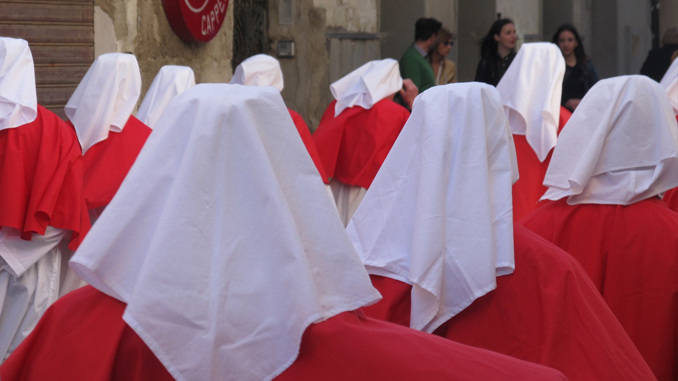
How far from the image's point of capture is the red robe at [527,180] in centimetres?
588

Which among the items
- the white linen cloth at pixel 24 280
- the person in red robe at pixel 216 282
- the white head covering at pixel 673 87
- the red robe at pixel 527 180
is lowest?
the white linen cloth at pixel 24 280

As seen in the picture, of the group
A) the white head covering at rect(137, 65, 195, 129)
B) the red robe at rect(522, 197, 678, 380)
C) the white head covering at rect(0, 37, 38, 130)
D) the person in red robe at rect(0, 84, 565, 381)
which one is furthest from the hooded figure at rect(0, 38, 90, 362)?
the person in red robe at rect(0, 84, 565, 381)

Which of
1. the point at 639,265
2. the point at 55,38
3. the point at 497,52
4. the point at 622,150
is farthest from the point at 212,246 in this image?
the point at 497,52

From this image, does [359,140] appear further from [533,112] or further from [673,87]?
[673,87]

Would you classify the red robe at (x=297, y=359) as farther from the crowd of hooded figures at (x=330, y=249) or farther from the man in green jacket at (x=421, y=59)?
the man in green jacket at (x=421, y=59)

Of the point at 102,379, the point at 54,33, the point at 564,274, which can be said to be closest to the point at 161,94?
the point at 54,33

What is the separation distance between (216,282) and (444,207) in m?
1.05

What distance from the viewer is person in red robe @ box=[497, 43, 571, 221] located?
5938mm

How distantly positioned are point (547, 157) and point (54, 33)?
3.44 metres

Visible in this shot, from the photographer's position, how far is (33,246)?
4.34m

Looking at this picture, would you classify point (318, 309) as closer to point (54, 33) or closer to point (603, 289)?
point (603, 289)

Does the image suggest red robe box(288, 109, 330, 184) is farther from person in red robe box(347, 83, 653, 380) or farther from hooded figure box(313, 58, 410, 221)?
person in red robe box(347, 83, 653, 380)

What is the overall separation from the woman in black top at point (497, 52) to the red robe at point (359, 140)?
85.3 inches

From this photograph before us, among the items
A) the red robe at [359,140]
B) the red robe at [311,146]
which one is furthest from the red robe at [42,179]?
the red robe at [359,140]
